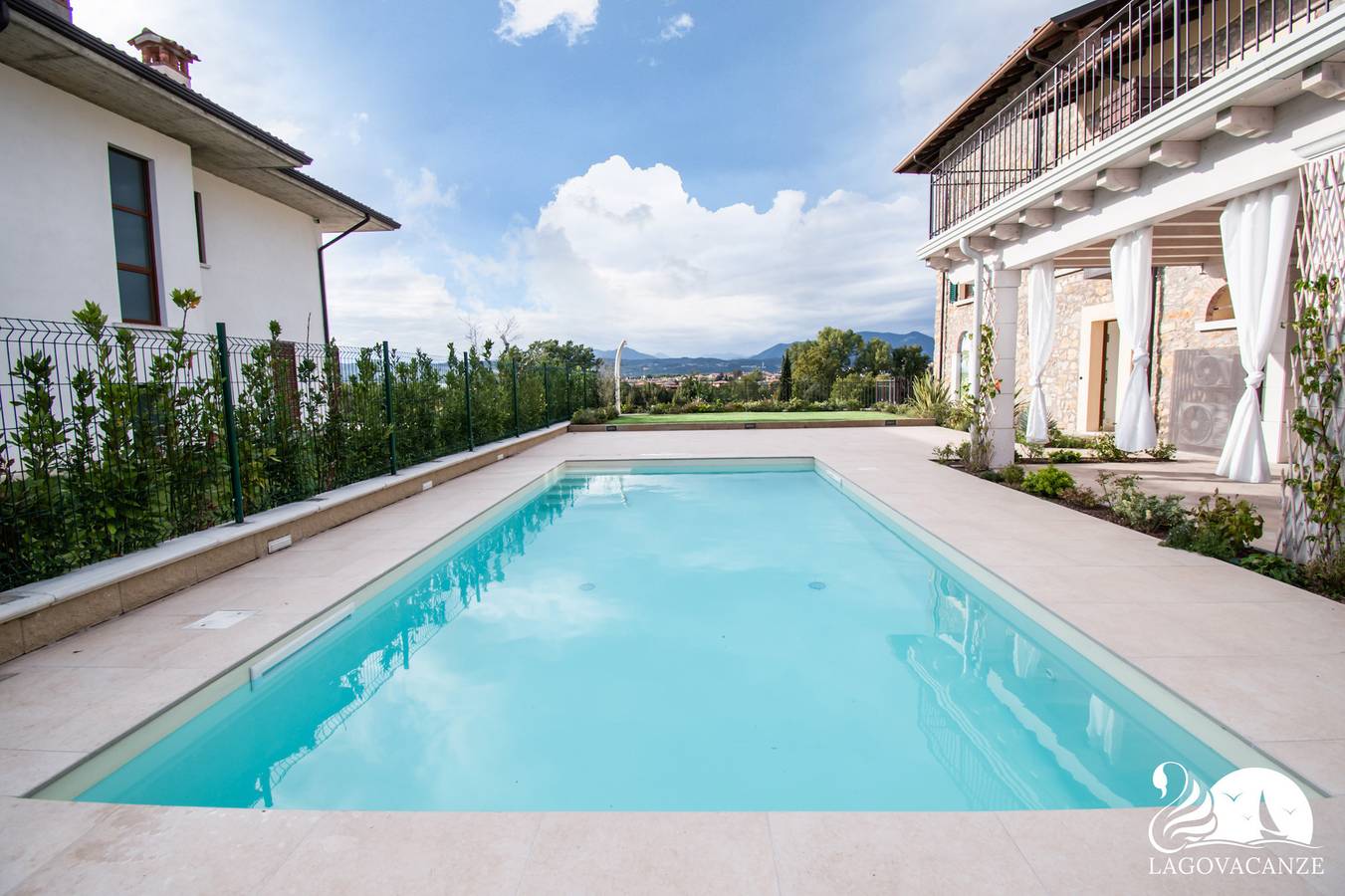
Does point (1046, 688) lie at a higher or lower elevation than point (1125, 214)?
lower

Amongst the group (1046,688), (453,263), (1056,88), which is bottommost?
(1046,688)

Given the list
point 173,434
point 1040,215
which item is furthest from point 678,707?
point 1040,215

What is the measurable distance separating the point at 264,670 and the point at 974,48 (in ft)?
58.4

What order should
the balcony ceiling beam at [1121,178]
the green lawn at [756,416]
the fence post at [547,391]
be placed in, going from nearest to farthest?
the balcony ceiling beam at [1121,178] → the fence post at [547,391] → the green lawn at [756,416]

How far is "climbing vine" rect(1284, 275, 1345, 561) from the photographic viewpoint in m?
4.28

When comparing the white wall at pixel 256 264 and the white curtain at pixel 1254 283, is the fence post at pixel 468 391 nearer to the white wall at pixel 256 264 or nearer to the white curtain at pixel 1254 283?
the white wall at pixel 256 264

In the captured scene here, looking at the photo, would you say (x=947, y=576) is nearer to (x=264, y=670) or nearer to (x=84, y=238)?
(x=264, y=670)

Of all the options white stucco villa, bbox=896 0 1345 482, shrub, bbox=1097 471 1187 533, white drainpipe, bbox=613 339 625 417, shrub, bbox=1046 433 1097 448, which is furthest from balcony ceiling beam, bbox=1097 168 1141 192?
white drainpipe, bbox=613 339 625 417

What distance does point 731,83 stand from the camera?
57.2 ft

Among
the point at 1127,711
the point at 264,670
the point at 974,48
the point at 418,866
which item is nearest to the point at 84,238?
the point at 264,670

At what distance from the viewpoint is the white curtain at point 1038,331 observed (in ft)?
30.7

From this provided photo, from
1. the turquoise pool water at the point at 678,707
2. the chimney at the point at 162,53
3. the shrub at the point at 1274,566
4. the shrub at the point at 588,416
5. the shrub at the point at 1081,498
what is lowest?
the turquoise pool water at the point at 678,707

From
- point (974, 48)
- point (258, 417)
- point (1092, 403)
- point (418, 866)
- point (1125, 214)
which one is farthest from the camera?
point (974, 48)

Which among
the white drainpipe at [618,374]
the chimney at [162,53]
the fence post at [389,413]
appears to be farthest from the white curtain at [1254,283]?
the white drainpipe at [618,374]
